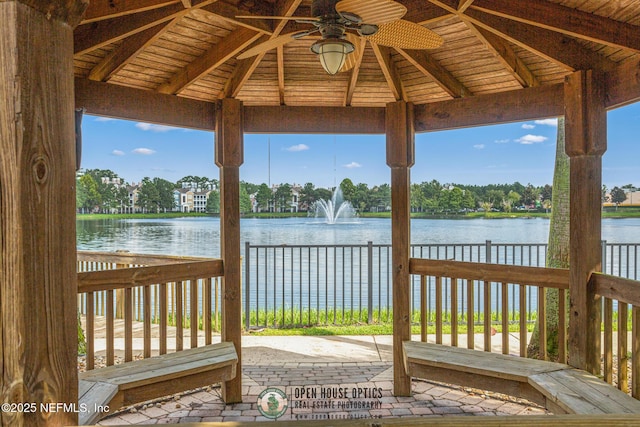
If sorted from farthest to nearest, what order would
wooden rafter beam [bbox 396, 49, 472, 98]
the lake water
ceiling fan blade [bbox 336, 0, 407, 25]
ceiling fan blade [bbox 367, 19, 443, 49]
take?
1. the lake water
2. wooden rafter beam [bbox 396, 49, 472, 98]
3. ceiling fan blade [bbox 367, 19, 443, 49]
4. ceiling fan blade [bbox 336, 0, 407, 25]

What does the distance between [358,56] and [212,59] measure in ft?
4.00

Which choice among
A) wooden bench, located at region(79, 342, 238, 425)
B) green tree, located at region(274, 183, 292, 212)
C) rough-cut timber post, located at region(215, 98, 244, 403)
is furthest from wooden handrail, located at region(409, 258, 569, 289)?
green tree, located at region(274, 183, 292, 212)

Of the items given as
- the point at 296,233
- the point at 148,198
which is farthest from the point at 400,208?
the point at 296,233

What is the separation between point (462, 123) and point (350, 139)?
896 inches

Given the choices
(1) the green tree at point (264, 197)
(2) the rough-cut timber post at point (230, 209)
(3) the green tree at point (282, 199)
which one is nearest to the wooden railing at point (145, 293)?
(2) the rough-cut timber post at point (230, 209)

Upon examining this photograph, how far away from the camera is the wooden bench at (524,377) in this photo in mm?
2398

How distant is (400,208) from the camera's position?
→ 4.00 meters

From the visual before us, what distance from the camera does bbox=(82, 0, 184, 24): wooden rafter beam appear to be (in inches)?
99.5

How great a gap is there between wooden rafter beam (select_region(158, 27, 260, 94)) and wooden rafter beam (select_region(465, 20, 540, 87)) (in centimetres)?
156

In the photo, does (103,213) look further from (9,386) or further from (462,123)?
(9,386)

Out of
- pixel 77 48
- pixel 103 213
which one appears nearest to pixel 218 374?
pixel 77 48

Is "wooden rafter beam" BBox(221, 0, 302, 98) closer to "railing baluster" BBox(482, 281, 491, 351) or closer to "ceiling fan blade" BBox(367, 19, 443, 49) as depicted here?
"ceiling fan blade" BBox(367, 19, 443, 49)

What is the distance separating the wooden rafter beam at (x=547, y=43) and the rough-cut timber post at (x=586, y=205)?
0.10m

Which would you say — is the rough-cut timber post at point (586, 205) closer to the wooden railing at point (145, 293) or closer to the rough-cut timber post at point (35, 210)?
the wooden railing at point (145, 293)
